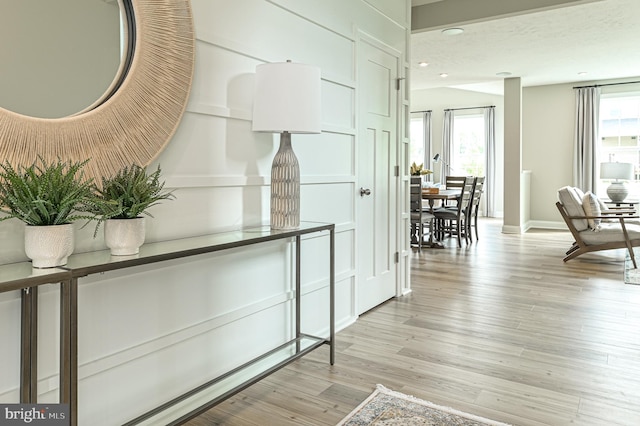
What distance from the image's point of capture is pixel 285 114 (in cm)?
222

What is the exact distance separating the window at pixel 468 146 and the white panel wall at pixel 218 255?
27.1 feet

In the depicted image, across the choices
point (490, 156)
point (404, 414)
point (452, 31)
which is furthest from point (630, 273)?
point (490, 156)

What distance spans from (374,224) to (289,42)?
1.55m

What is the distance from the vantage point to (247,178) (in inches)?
93.3

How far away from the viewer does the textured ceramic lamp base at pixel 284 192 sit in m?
2.30

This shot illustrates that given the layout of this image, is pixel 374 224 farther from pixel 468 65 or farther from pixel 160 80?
pixel 468 65

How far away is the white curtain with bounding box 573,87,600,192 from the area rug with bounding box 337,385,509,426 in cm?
757

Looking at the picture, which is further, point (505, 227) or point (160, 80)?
point (505, 227)

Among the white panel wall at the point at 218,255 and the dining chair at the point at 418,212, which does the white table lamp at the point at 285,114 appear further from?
the dining chair at the point at 418,212

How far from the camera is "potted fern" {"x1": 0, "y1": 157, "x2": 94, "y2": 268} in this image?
52.7 inches

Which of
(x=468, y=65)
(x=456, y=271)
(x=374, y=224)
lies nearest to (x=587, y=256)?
(x=456, y=271)

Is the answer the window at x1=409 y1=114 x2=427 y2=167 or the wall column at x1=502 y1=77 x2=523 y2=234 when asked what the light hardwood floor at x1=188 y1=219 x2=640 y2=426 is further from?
the window at x1=409 y1=114 x2=427 y2=167

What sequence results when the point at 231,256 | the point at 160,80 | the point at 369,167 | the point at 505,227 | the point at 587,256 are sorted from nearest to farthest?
1. the point at 160,80
2. the point at 231,256
3. the point at 369,167
4. the point at 587,256
5. the point at 505,227

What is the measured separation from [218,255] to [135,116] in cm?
74
